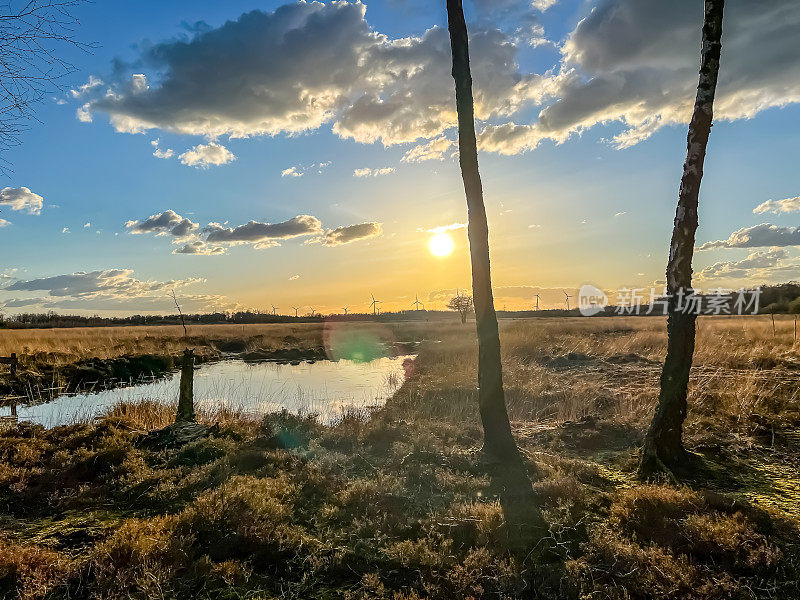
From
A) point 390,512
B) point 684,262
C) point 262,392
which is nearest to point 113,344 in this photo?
point 262,392

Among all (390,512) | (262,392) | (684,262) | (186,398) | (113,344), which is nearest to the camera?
(390,512)

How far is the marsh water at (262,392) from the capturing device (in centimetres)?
1812

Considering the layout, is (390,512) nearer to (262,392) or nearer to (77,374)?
(262,392)

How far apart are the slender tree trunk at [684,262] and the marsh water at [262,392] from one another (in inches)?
412

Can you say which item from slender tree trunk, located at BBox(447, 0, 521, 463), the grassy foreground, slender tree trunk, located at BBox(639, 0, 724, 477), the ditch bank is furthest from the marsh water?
slender tree trunk, located at BBox(639, 0, 724, 477)

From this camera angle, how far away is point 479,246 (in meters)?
9.23

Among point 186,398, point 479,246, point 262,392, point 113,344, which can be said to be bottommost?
point 262,392

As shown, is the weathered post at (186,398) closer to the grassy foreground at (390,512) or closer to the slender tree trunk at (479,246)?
the grassy foreground at (390,512)

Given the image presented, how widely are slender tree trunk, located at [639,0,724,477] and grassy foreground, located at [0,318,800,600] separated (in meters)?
0.68

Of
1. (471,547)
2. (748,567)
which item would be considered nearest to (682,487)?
(748,567)

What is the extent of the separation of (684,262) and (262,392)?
66.4 feet

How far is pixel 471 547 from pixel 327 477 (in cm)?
345

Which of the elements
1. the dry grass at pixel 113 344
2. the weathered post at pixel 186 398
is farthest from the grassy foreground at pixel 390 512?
the dry grass at pixel 113 344

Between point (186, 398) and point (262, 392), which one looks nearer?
point (186, 398)
